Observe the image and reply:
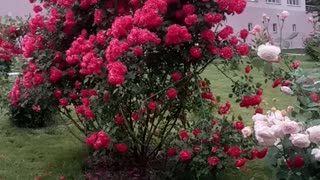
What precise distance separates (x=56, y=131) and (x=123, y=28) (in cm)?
392

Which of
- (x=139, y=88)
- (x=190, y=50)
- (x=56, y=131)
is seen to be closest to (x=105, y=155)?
(x=139, y=88)

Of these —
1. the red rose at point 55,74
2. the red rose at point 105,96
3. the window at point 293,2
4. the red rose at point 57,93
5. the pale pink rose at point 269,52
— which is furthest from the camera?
the window at point 293,2

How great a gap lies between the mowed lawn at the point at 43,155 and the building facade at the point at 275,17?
2041 centimetres

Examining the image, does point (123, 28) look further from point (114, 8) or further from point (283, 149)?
point (283, 149)

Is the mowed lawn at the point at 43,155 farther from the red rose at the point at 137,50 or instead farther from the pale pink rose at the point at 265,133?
the pale pink rose at the point at 265,133

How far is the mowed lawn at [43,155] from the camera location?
525 cm

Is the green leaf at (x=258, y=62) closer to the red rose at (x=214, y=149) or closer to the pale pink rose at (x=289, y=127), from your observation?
the pale pink rose at (x=289, y=127)

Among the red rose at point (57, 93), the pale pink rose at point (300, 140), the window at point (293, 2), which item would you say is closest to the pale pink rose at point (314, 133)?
the pale pink rose at point (300, 140)

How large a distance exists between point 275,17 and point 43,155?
27.1 metres

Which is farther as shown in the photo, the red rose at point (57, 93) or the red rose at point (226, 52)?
the red rose at point (57, 93)

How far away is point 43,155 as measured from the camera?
611cm

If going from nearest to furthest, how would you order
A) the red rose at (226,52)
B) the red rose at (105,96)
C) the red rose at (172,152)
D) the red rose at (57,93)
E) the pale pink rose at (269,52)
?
the pale pink rose at (269,52), the red rose at (226,52), the red rose at (105,96), the red rose at (172,152), the red rose at (57,93)

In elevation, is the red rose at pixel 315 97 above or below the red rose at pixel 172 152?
above

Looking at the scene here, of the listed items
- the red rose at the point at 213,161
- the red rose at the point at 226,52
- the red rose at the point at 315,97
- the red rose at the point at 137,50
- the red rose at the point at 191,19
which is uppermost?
the red rose at the point at 191,19
